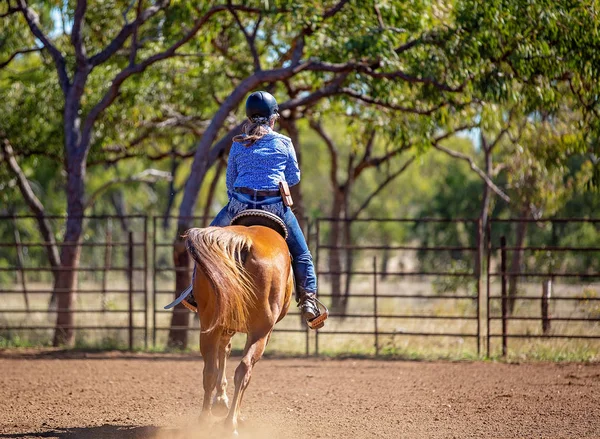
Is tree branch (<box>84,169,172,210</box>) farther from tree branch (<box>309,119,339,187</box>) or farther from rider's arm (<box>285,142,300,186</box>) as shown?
rider's arm (<box>285,142,300,186</box>)

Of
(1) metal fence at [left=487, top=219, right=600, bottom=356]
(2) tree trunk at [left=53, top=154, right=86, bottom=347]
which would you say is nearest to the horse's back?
(1) metal fence at [left=487, top=219, right=600, bottom=356]

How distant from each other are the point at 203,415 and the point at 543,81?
7.81 metres

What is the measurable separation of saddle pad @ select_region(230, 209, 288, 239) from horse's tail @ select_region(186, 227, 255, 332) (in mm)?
580

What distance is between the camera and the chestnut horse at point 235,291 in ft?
17.5

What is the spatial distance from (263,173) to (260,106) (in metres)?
0.56

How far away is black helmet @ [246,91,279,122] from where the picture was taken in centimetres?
630

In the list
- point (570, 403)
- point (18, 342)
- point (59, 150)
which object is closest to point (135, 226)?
point (59, 150)

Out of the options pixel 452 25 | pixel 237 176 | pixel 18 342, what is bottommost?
pixel 18 342

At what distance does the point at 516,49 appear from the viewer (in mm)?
10852

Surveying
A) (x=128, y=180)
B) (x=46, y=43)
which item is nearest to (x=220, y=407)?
(x=46, y=43)

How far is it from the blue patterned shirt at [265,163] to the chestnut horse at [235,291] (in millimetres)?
448

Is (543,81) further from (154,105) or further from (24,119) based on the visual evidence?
(24,119)

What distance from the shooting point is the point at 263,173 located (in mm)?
6242

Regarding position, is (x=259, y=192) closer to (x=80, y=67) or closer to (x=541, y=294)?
(x=80, y=67)
